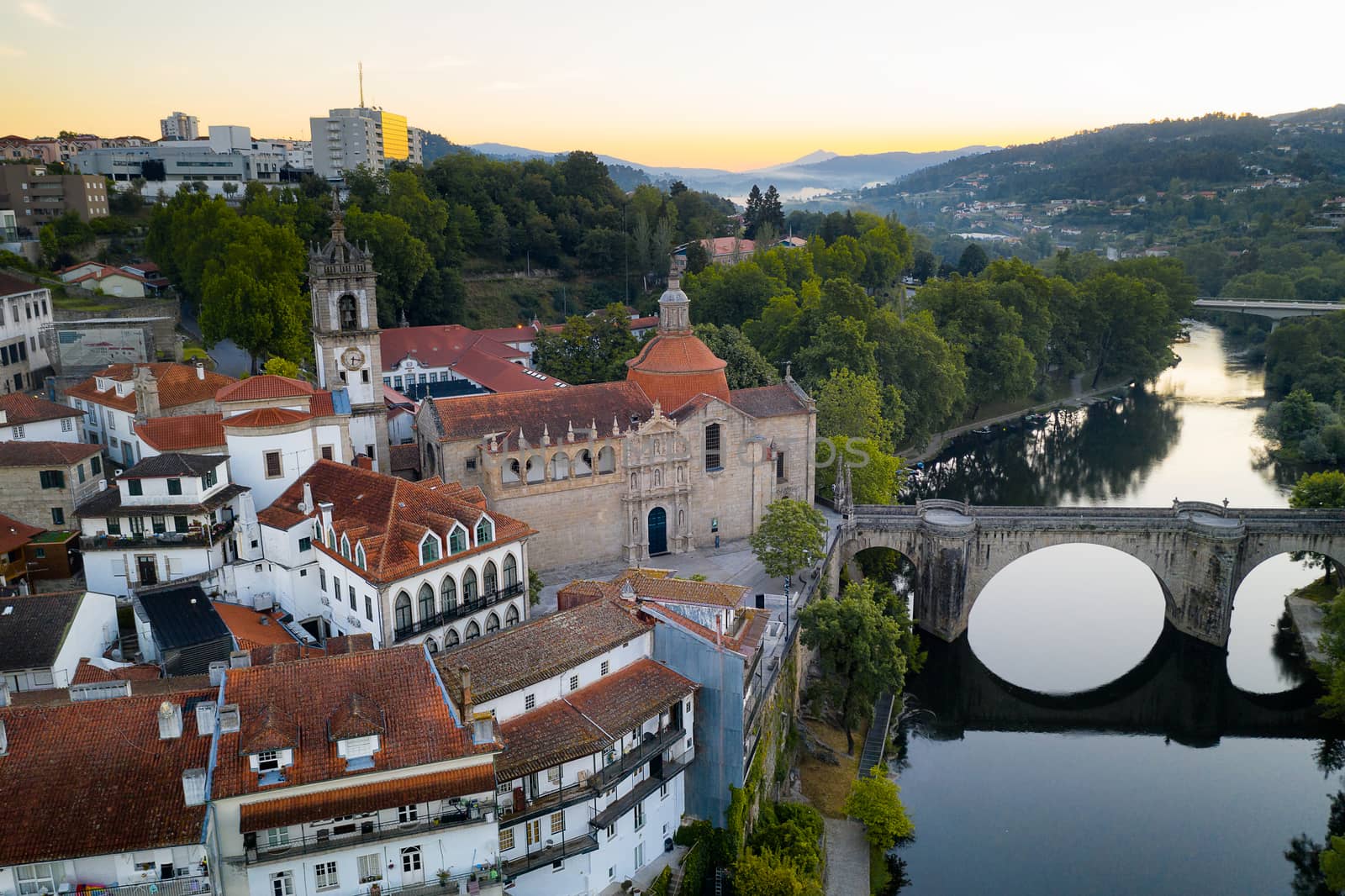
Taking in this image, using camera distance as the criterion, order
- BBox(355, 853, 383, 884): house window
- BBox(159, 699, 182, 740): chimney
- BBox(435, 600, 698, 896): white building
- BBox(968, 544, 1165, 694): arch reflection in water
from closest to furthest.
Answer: BBox(159, 699, 182, 740): chimney, BBox(355, 853, 383, 884): house window, BBox(435, 600, 698, 896): white building, BBox(968, 544, 1165, 694): arch reflection in water

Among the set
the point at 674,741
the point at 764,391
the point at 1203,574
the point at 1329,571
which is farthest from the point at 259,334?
the point at 1329,571

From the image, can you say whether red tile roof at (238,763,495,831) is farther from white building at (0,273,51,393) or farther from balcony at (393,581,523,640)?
white building at (0,273,51,393)

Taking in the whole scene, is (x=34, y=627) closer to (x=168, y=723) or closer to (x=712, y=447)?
(x=168, y=723)

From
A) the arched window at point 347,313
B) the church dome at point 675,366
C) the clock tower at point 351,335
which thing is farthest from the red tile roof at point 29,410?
the church dome at point 675,366

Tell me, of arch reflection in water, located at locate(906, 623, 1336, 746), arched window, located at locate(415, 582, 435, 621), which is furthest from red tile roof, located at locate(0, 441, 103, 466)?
arch reflection in water, located at locate(906, 623, 1336, 746)

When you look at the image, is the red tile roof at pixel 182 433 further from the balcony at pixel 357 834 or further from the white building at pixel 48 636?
the balcony at pixel 357 834

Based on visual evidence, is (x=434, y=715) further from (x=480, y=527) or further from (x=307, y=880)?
(x=480, y=527)
